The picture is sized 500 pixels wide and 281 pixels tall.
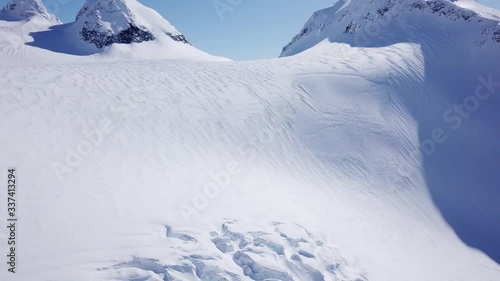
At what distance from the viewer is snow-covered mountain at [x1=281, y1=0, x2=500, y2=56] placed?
63.8ft

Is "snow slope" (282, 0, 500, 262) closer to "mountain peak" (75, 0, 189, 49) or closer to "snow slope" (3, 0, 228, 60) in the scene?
"snow slope" (3, 0, 228, 60)

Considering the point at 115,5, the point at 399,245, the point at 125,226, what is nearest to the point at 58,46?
the point at 115,5

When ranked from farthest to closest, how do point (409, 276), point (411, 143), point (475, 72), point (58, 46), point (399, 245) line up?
point (58, 46)
point (475, 72)
point (411, 143)
point (399, 245)
point (409, 276)

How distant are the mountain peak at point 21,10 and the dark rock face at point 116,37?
37.6ft

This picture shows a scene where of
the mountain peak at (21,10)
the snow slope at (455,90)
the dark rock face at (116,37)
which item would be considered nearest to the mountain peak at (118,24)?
the dark rock face at (116,37)

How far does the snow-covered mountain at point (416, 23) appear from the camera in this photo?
63.8ft

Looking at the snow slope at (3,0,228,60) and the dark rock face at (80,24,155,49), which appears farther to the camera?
the dark rock face at (80,24,155,49)

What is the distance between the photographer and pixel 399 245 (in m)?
7.84

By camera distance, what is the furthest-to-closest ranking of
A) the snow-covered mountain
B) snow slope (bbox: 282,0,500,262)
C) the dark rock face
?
1. the dark rock face
2. the snow-covered mountain
3. snow slope (bbox: 282,0,500,262)

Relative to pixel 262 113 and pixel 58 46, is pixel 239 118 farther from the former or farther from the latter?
pixel 58 46

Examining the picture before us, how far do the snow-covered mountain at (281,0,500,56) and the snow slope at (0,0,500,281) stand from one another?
482cm

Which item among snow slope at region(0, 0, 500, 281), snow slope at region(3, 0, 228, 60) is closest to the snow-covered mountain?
snow slope at region(0, 0, 500, 281)

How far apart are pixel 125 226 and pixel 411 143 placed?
11.3m

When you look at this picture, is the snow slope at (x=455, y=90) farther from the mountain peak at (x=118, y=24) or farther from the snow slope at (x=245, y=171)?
the mountain peak at (x=118, y=24)
